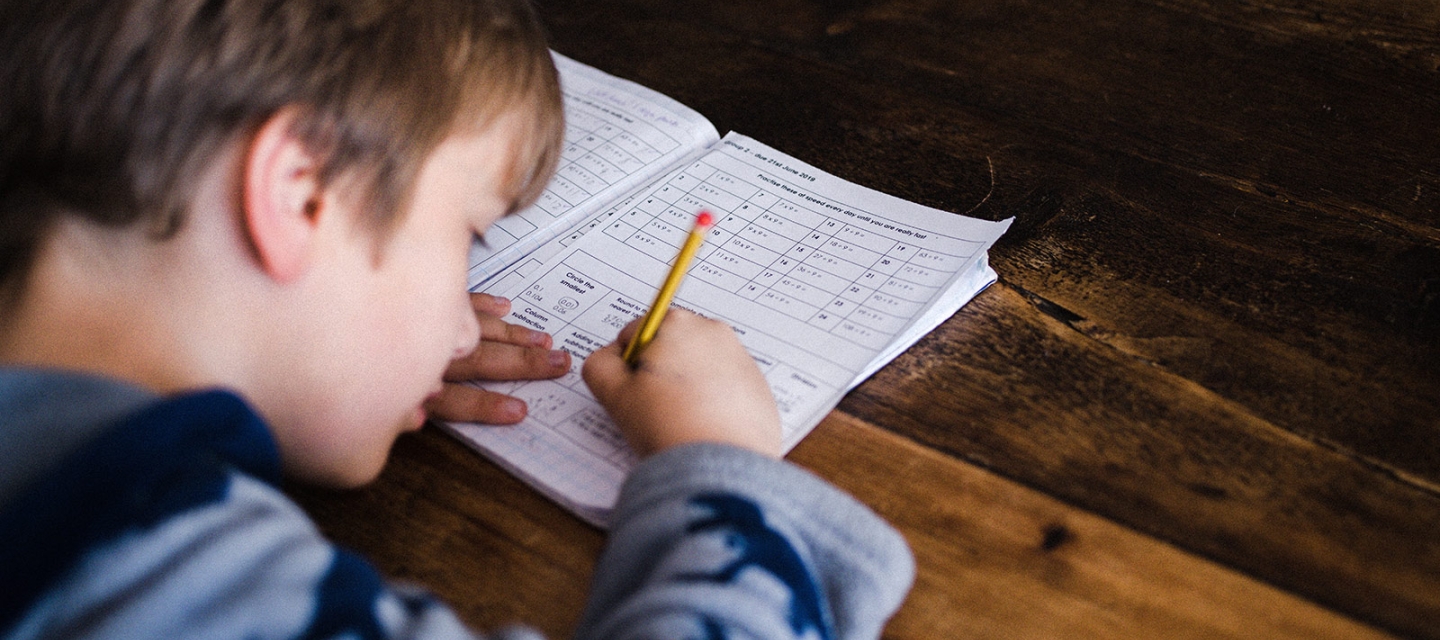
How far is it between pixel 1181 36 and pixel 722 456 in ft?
2.68

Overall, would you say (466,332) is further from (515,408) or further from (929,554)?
(929,554)

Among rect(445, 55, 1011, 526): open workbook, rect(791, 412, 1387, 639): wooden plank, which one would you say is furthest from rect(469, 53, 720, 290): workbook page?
rect(791, 412, 1387, 639): wooden plank

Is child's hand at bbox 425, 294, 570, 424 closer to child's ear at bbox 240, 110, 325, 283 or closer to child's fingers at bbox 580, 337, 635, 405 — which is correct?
child's fingers at bbox 580, 337, 635, 405

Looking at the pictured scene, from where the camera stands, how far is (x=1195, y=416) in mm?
682

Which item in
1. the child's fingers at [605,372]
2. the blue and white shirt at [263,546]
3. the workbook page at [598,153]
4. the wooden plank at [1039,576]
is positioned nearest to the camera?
the blue and white shirt at [263,546]

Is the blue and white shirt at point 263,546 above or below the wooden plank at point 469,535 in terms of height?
above

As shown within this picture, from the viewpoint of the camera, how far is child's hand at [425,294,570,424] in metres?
0.70

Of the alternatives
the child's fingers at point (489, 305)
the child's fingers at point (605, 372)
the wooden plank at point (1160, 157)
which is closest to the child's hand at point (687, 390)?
the child's fingers at point (605, 372)

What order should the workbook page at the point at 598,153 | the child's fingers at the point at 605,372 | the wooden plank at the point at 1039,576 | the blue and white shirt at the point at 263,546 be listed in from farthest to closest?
the workbook page at the point at 598,153
the child's fingers at the point at 605,372
the wooden plank at the point at 1039,576
the blue and white shirt at the point at 263,546

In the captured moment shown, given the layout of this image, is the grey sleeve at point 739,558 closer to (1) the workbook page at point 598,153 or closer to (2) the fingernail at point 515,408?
(2) the fingernail at point 515,408

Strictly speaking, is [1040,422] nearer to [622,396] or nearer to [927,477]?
[927,477]

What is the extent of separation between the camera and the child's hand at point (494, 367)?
0.70m

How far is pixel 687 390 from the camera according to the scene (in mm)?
666

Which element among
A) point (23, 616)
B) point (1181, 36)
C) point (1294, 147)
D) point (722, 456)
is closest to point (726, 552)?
point (722, 456)
